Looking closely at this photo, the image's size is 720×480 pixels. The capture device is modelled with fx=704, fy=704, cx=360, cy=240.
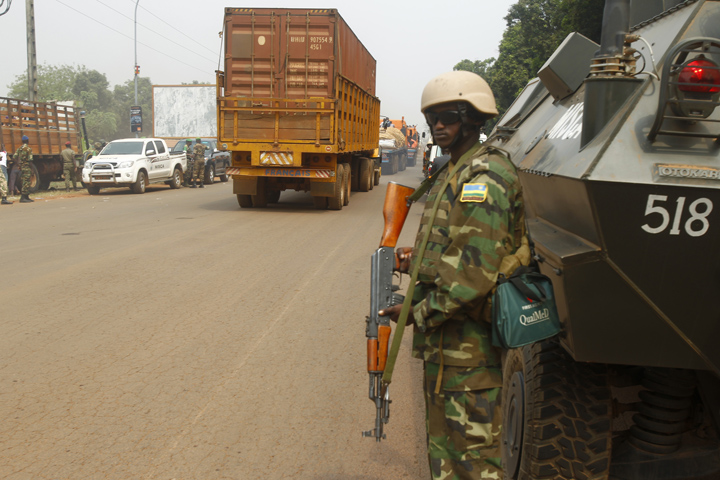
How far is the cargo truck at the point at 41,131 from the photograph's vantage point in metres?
21.2

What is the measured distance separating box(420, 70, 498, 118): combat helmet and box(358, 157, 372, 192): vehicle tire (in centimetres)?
1874

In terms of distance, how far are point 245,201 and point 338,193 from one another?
218 centimetres

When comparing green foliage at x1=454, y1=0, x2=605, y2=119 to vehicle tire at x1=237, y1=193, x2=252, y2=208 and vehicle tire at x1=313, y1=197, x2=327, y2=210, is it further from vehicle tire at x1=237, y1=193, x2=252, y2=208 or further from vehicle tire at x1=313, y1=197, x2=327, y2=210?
vehicle tire at x1=237, y1=193, x2=252, y2=208

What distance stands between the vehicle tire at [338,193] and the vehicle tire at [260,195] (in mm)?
1516

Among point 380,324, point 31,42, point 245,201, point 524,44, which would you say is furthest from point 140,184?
point 524,44

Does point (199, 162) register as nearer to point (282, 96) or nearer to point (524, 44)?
point (282, 96)

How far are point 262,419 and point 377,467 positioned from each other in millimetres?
865

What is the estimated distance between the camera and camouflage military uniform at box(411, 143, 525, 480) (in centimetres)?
239

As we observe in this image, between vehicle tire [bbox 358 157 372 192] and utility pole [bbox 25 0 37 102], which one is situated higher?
utility pole [bbox 25 0 37 102]

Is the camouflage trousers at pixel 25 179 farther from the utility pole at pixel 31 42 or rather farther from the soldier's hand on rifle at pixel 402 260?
the soldier's hand on rifle at pixel 402 260

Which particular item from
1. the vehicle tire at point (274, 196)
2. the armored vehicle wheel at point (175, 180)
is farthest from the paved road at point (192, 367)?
the armored vehicle wheel at point (175, 180)

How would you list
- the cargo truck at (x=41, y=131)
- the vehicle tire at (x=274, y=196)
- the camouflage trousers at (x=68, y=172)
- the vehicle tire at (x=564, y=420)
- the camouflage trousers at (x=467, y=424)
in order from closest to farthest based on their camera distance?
the camouflage trousers at (x=467, y=424) < the vehicle tire at (x=564, y=420) < the vehicle tire at (x=274, y=196) < the cargo truck at (x=41, y=131) < the camouflage trousers at (x=68, y=172)

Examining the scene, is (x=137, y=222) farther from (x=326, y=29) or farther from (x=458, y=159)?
(x=458, y=159)

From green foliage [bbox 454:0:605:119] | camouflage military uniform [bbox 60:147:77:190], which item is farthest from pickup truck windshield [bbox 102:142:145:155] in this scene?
green foliage [bbox 454:0:605:119]
